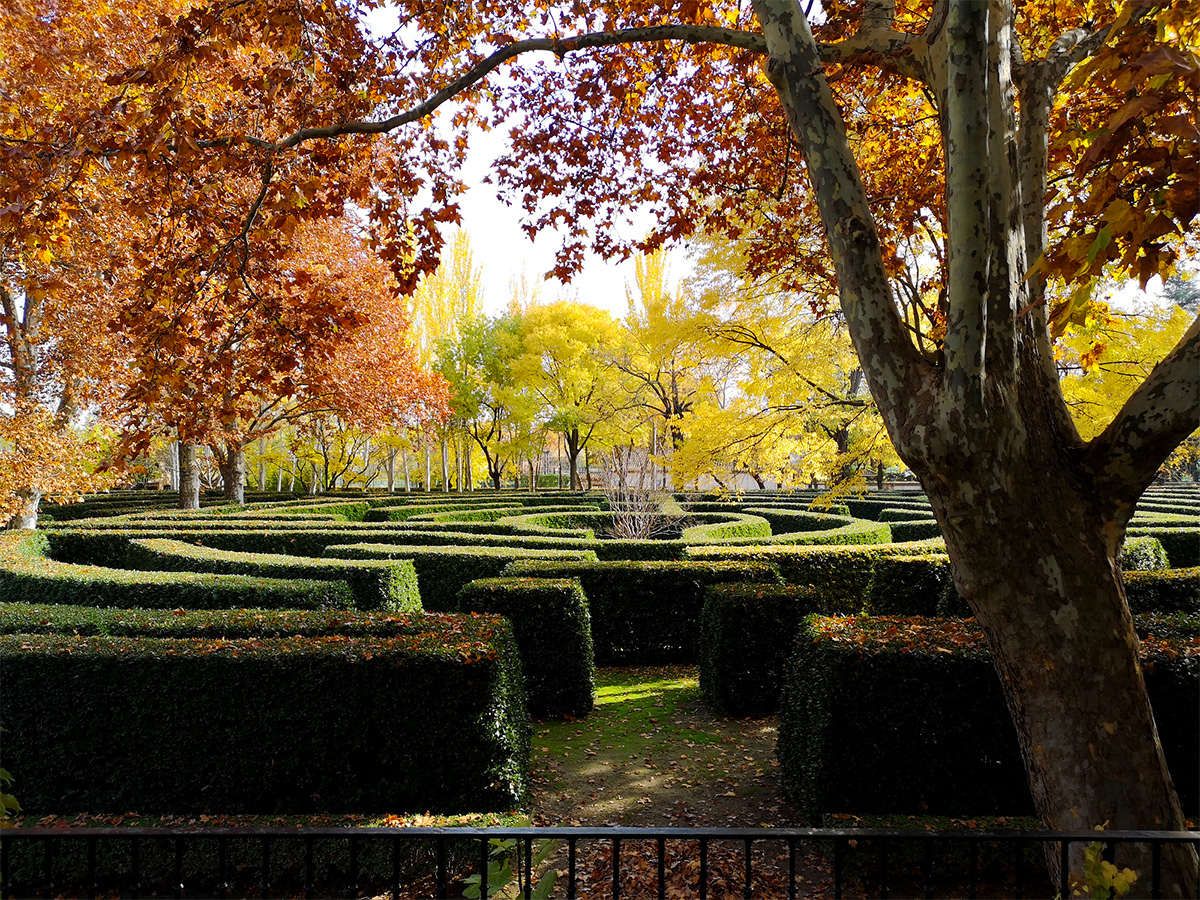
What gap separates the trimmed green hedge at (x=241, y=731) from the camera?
4281 millimetres

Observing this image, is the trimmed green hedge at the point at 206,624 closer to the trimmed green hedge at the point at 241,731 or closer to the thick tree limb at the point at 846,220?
the trimmed green hedge at the point at 241,731

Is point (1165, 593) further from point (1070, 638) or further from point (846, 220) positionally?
point (846, 220)

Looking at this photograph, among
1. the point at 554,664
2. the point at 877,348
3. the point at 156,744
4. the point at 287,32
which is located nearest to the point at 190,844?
the point at 156,744

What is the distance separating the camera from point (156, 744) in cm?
429

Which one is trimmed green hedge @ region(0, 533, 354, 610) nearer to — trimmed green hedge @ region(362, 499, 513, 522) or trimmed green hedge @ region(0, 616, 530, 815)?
trimmed green hedge @ region(0, 616, 530, 815)

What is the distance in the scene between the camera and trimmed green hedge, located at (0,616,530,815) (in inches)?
169

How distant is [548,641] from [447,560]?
3.34 meters

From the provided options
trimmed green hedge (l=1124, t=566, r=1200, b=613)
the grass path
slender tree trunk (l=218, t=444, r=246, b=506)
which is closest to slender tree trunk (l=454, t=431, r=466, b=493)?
slender tree trunk (l=218, t=444, r=246, b=506)

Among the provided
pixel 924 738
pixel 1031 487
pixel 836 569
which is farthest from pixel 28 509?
pixel 1031 487

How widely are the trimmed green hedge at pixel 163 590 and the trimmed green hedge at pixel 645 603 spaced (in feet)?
8.09

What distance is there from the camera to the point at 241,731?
4.29m

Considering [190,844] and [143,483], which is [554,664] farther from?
[143,483]

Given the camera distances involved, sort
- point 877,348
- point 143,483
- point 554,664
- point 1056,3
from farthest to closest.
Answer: point 143,483, point 554,664, point 1056,3, point 877,348

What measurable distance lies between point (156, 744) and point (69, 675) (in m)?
0.72
